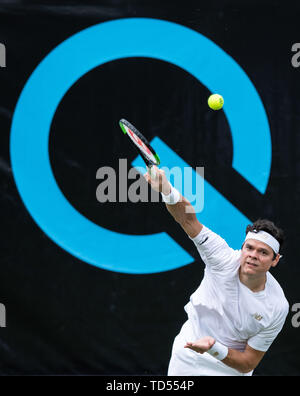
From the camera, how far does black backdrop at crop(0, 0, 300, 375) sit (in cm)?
461

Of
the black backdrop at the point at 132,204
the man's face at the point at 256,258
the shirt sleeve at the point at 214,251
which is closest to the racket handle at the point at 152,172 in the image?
the shirt sleeve at the point at 214,251

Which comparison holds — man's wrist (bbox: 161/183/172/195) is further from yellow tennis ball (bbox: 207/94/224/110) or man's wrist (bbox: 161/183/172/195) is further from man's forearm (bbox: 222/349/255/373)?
yellow tennis ball (bbox: 207/94/224/110)

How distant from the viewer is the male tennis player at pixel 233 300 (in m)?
3.58

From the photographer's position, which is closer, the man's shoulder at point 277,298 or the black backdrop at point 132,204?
the man's shoulder at point 277,298

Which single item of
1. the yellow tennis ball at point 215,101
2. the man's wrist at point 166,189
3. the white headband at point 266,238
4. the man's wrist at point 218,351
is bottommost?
the man's wrist at point 218,351

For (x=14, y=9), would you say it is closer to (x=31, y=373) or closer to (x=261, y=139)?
(x=261, y=139)

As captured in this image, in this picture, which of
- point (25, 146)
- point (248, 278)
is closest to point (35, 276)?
point (25, 146)

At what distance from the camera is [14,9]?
4.55 metres

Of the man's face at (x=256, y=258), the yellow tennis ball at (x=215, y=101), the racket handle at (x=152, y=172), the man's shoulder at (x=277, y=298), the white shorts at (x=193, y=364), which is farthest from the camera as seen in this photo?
Answer: the yellow tennis ball at (x=215, y=101)

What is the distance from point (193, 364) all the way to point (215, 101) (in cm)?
175

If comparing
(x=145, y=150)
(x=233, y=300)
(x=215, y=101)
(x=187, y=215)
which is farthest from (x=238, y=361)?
(x=215, y=101)

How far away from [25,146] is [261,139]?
172 centimetres

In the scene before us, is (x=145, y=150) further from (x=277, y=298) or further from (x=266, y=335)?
(x=266, y=335)

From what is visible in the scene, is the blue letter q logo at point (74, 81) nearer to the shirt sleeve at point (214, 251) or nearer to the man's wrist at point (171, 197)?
the shirt sleeve at point (214, 251)
